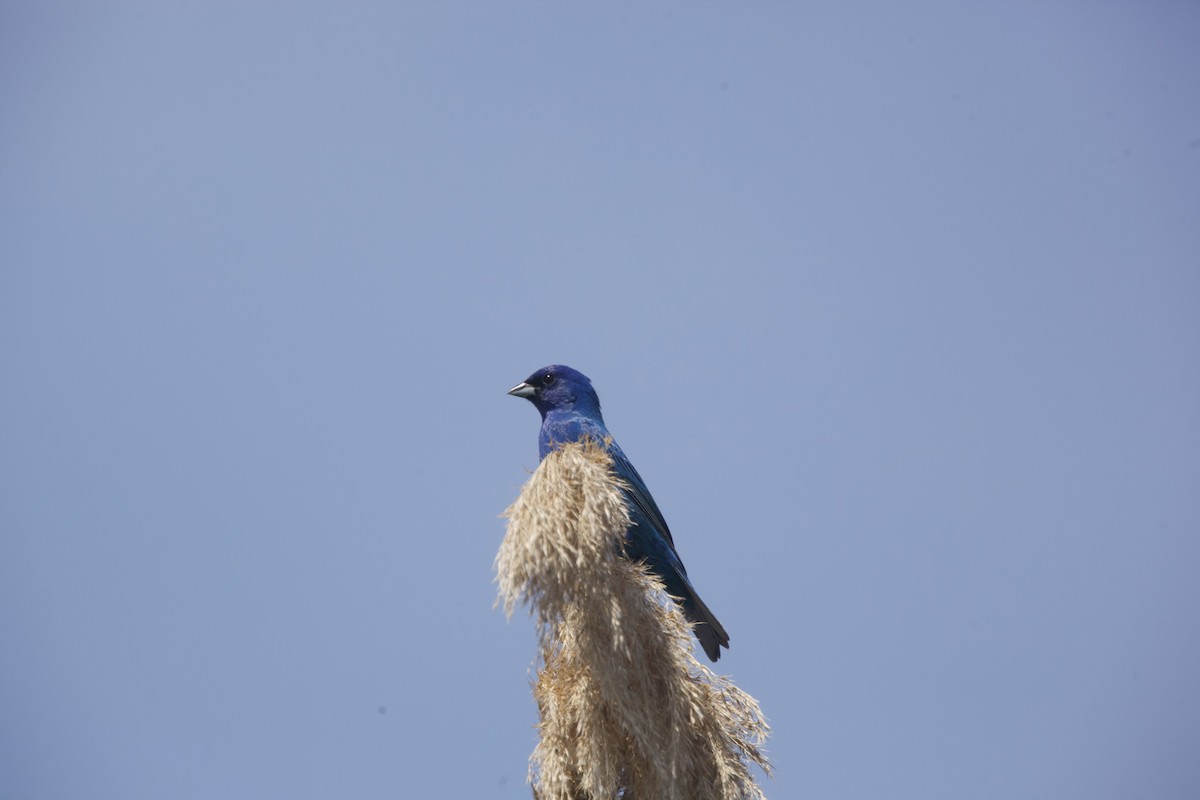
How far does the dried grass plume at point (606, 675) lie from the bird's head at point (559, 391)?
140 inches

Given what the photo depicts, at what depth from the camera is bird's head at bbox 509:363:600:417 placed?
811 cm

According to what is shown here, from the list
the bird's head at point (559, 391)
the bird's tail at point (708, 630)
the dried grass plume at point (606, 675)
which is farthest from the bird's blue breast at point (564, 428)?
the dried grass plume at point (606, 675)

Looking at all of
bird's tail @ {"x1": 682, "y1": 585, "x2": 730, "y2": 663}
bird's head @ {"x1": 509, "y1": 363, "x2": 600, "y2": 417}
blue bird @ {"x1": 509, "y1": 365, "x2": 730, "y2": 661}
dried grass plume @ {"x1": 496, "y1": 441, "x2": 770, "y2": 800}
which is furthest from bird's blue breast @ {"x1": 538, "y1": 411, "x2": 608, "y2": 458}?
dried grass plume @ {"x1": 496, "y1": 441, "x2": 770, "y2": 800}

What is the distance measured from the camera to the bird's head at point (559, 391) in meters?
8.11

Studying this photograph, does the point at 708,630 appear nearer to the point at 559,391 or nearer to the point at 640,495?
the point at 640,495

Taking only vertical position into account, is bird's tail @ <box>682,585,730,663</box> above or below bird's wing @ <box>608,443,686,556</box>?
below

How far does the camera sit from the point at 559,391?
8156 millimetres

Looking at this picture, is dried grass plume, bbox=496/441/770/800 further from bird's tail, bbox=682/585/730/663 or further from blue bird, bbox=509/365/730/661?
bird's tail, bbox=682/585/730/663

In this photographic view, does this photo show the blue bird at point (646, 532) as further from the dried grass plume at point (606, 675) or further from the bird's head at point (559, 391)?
the dried grass plume at point (606, 675)

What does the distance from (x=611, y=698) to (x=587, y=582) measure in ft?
1.65

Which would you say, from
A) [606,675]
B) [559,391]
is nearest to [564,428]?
[559,391]

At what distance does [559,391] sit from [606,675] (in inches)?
160

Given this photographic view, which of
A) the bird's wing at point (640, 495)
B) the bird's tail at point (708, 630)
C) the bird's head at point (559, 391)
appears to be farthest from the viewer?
the bird's head at point (559, 391)

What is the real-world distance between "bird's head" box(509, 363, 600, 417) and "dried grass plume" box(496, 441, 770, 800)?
3.55 m
